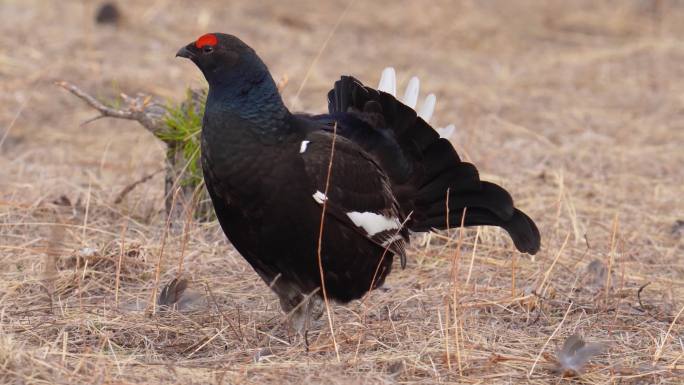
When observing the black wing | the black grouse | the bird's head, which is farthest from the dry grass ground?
the bird's head

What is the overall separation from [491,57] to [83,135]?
481 centimetres

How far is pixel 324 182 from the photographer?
13.3 feet

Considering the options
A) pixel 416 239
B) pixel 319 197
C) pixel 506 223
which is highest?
pixel 319 197

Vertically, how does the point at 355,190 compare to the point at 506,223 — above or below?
above

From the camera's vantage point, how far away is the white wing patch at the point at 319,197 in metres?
4.02

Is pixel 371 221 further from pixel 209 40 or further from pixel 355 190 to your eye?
pixel 209 40

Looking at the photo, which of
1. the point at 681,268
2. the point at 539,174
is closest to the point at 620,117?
the point at 539,174

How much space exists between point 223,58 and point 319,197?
653 millimetres

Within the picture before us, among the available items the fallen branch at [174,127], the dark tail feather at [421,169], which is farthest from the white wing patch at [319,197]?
the fallen branch at [174,127]

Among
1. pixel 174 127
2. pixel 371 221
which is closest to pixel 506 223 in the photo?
pixel 371 221

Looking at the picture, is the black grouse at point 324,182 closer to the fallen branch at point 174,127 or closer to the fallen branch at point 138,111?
the fallen branch at point 174,127

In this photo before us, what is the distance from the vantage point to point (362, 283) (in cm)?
441

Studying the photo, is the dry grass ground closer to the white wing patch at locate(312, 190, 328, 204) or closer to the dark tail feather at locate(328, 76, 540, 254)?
the dark tail feather at locate(328, 76, 540, 254)

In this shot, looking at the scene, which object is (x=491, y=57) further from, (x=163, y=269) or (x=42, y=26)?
(x=163, y=269)
